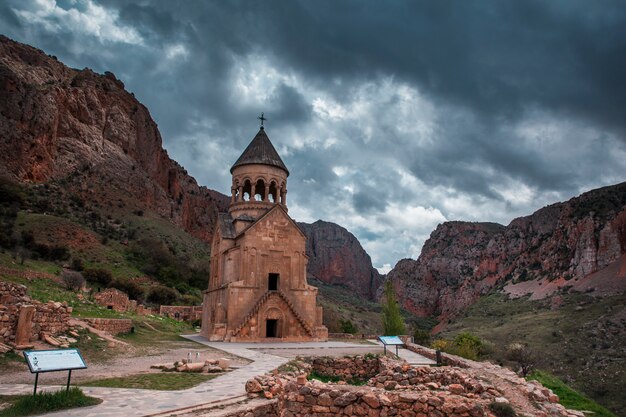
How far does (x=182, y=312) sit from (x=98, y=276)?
276 inches

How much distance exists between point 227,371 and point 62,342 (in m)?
4.23

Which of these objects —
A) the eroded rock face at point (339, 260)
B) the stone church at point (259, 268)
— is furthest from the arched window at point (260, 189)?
the eroded rock face at point (339, 260)

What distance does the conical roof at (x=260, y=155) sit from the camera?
25.6 m

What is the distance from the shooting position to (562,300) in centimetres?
5028

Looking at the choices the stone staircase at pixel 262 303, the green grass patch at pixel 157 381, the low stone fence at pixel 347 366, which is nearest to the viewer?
the green grass patch at pixel 157 381

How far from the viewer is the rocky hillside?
5738cm

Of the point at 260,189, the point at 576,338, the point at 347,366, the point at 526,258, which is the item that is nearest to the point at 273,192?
the point at 260,189

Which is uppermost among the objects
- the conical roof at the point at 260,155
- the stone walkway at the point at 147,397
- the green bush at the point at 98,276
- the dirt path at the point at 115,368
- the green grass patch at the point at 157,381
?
the conical roof at the point at 260,155

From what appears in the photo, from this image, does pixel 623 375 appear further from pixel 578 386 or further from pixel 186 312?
pixel 186 312

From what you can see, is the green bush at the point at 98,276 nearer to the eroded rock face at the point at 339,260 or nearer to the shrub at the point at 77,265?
the shrub at the point at 77,265

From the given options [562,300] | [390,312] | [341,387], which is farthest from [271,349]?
[562,300]

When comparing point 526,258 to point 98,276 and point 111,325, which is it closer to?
point 98,276

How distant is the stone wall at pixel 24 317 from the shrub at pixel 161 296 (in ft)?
91.6

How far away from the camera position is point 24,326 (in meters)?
10.3
